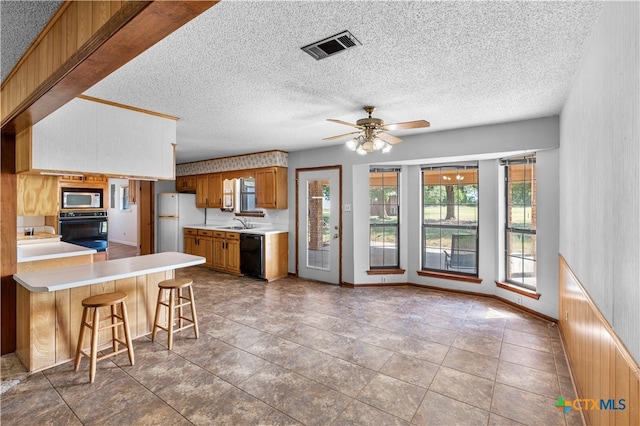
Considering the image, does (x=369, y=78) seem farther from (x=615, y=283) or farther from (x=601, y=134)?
(x=615, y=283)

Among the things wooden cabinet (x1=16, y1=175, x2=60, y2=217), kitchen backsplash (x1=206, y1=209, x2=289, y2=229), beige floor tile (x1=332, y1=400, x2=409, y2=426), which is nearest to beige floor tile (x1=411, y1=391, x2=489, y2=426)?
beige floor tile (x1=332, y1=400, x2=409, y2=426)

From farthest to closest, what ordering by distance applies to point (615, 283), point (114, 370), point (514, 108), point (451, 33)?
point (514, 108) < point (114, 370) < point (451, 33) < point (615, 283)

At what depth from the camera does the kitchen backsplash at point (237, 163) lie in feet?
19.1

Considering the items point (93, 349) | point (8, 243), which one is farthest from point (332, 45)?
point (8, 243)

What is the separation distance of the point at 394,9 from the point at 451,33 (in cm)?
46

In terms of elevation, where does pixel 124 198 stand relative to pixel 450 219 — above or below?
above

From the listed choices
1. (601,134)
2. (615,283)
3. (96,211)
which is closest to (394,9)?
(601,134)

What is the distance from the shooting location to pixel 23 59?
1.92 m

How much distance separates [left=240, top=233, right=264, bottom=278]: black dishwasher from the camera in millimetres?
5555

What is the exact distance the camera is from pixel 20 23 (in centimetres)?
167

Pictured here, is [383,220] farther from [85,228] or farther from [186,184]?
[85,228]

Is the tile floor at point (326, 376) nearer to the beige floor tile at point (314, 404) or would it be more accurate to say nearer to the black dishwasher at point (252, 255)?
the beige floor tile at point (314, 404)

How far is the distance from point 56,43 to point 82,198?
5779mm

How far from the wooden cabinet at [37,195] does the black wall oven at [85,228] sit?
8.22ft
